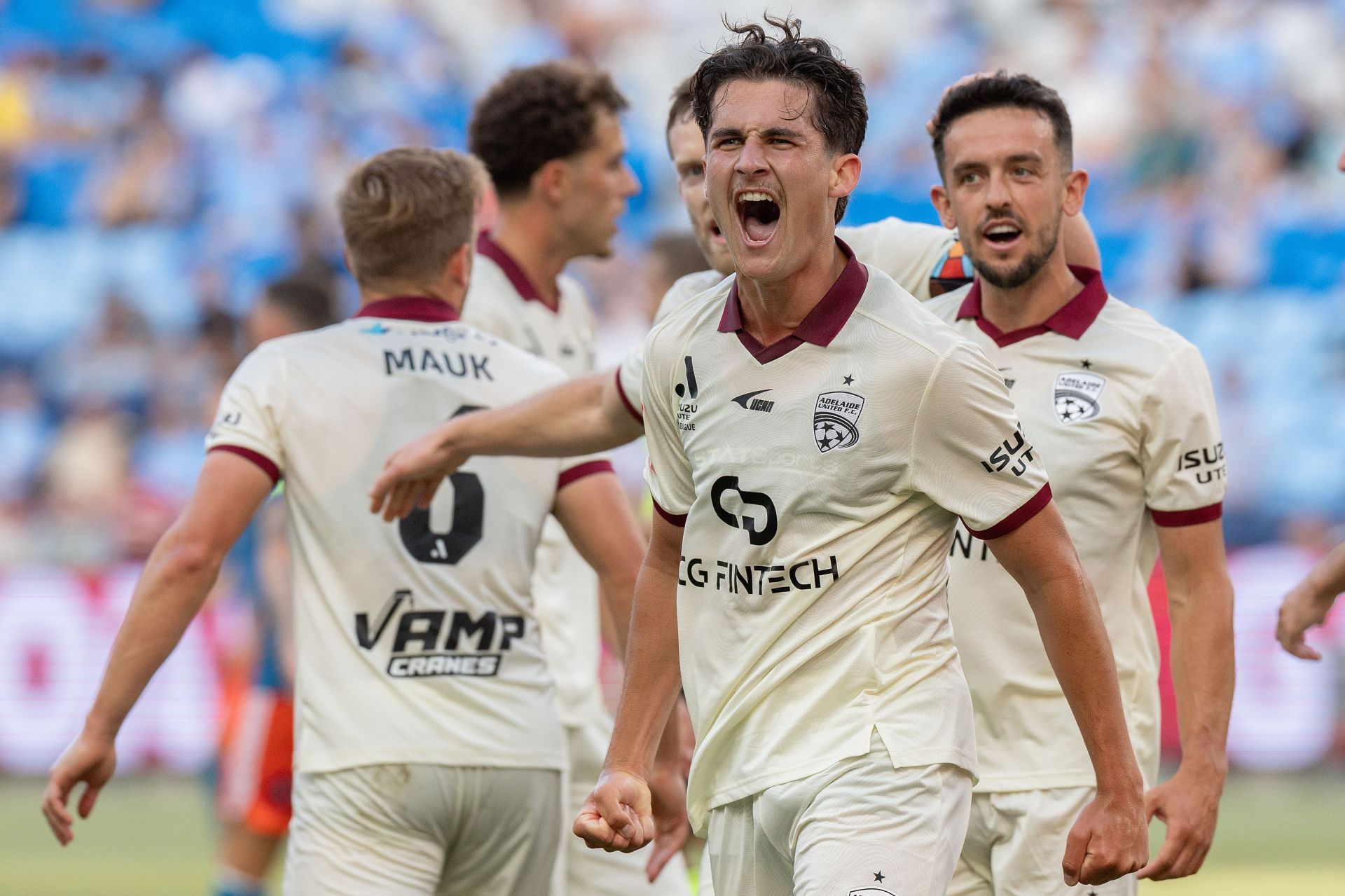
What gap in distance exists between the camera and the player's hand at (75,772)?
4465mm

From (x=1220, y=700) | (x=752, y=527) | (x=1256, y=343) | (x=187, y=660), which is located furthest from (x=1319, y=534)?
(x=752, y=527)

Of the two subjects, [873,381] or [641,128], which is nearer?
[873,381]

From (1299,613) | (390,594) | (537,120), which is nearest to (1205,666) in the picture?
(1299,613)

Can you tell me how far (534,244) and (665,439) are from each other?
2421 mm

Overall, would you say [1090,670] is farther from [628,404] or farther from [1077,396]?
[628,404]

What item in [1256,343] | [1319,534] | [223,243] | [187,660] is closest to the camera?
[187,660]

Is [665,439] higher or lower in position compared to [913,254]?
lower

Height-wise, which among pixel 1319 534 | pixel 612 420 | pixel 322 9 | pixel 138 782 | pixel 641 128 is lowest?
pixel 138 782

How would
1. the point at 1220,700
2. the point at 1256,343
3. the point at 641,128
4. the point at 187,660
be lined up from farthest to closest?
the point at 641,128
the point at 1256,343
the point at 187,660
the point at 1220,700

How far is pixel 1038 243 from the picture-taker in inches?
178

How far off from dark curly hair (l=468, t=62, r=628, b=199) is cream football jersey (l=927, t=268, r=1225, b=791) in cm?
233

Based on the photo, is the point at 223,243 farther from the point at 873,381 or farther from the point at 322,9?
the point at 873,381

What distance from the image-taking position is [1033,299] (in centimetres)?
461

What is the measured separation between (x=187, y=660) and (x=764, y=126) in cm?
1043
